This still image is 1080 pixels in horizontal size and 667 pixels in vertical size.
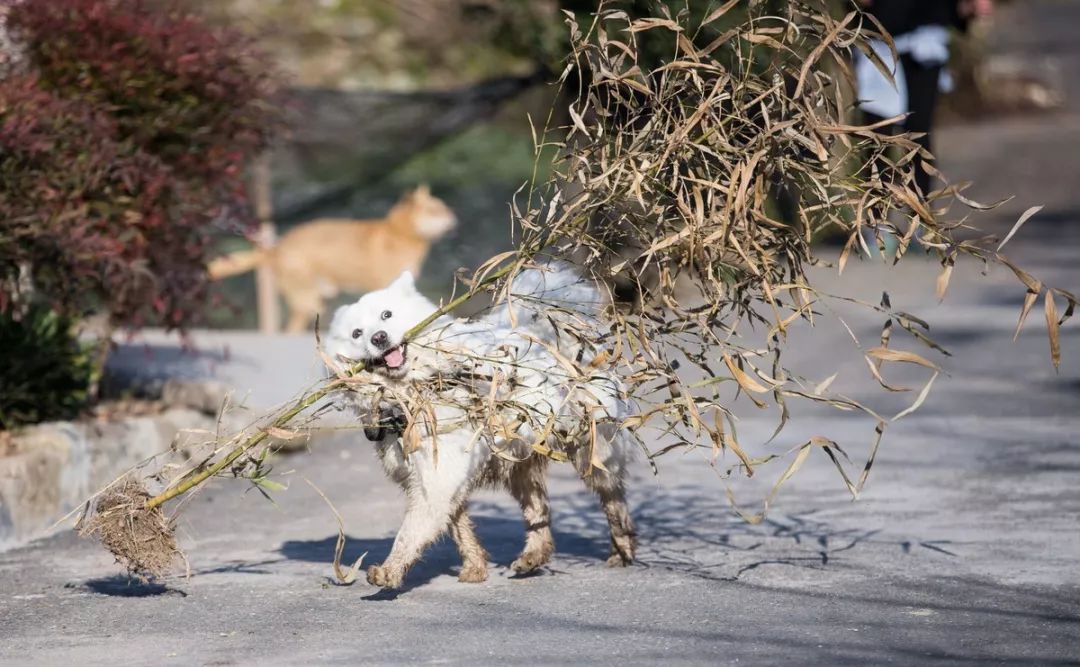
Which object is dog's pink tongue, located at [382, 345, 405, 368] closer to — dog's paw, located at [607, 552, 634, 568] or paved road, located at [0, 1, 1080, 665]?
paved road, located at [0, 1, 1080, 665]

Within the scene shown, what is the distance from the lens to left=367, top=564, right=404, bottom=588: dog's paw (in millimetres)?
6270

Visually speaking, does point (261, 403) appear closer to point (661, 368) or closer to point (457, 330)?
point (457, 330)

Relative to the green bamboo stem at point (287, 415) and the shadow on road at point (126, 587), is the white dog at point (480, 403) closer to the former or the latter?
the green bamboo stem at point (287, 415)

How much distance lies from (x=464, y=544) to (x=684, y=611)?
3.68 ft

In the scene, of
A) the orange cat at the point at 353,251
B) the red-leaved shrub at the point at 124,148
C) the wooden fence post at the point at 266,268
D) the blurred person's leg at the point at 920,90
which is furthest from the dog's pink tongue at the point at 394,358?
the blurred person's leg at the point at 920,90

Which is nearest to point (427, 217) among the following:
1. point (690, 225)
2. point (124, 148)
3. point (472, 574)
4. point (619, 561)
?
point (124, 148)

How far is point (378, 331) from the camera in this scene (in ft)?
20.8

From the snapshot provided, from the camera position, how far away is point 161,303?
9641 millimetres

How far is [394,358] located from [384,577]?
0.88m

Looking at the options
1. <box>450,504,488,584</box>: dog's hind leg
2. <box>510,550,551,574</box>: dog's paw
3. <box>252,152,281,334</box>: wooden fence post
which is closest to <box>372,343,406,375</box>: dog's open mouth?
<box>450,504,488,584</box>: dog's hind leg

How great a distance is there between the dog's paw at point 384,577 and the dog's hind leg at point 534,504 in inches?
29.5

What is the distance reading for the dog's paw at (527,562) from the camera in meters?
6.84

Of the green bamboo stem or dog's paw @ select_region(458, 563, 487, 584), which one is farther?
dog's paw @ select_region(458, 563, 487, 584)

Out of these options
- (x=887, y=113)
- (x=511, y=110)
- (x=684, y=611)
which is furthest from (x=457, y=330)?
(x=887, y=113)
